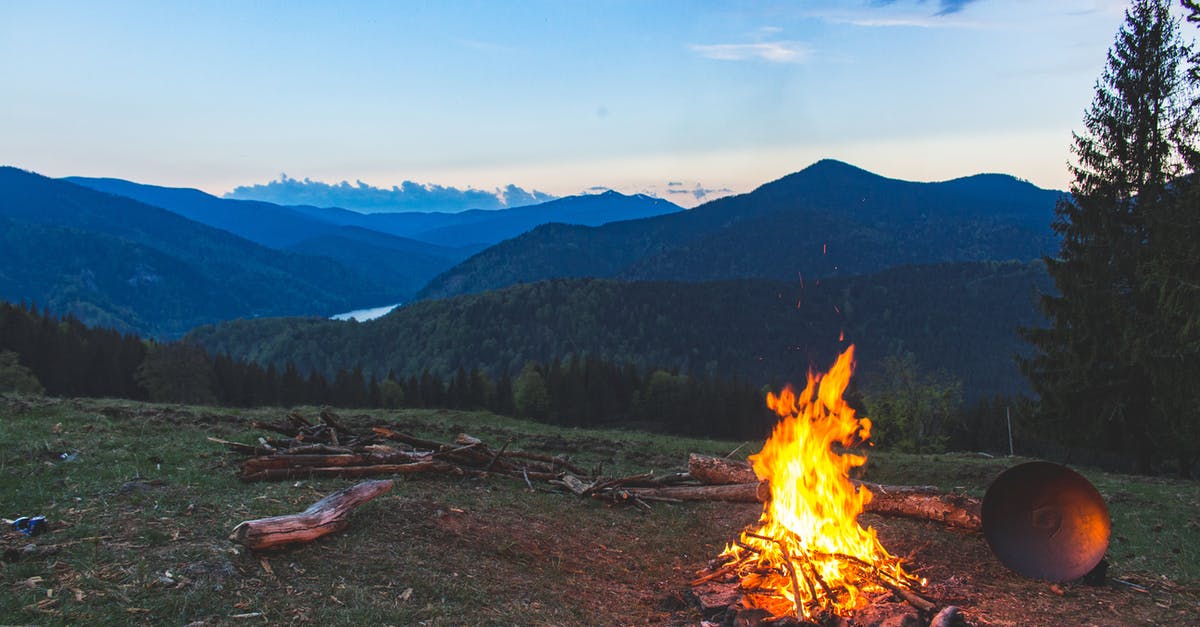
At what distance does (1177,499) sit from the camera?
1526 centimetres

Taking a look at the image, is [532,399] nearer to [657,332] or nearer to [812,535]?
[812,535]

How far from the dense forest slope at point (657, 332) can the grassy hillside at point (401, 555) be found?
134m

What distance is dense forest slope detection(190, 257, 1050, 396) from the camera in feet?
513

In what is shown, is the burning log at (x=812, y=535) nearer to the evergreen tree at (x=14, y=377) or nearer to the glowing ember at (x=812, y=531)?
the glowing ember at (x=812, y=531)

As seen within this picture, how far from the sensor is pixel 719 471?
→ 12906mm

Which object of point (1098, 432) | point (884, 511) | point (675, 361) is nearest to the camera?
point (884, 511)

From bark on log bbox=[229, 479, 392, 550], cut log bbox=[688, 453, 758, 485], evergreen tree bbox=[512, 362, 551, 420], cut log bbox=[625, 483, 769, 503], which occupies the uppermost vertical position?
bark on log bbox=[229, 479, 392, 550]

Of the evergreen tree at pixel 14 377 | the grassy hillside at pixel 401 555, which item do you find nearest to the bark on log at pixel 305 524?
the grassy hillside at pixel 401 555

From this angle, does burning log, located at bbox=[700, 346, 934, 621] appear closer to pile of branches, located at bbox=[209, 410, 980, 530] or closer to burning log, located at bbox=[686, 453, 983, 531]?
burning log, located at bbox=[686, 453, 983, 531]

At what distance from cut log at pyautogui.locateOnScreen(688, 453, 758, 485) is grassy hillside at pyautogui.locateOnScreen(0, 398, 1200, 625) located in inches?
24.0

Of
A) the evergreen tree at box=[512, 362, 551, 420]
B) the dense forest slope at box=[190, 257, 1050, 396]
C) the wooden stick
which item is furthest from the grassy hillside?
the dense forest slope at box=[190, 257, 1050, 396]

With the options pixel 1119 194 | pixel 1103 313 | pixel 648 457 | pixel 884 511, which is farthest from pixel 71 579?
pixel 1119 194

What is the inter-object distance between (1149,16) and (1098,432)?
43.8 ft

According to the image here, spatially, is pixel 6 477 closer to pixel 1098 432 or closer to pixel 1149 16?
pixel 1098 432
